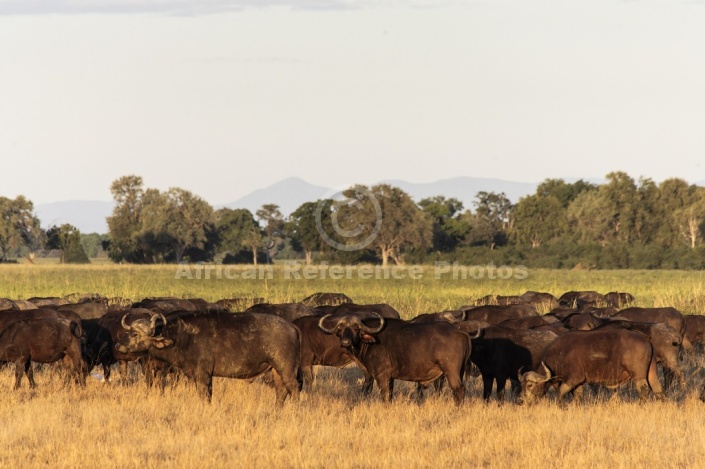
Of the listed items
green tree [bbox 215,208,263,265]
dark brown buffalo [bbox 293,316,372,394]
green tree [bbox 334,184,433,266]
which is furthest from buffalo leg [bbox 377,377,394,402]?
green tree [bbox 215,208,263,265]

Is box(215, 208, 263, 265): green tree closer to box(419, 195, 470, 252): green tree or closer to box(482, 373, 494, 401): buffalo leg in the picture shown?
box(419, 195, 470, 252): green tree

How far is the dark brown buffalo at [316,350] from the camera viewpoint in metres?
15.0

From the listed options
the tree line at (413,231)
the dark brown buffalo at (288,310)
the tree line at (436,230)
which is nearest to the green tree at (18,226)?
the tree line at (413,231)

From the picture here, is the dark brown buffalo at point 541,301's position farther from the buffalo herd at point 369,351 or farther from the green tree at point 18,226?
the green tree at point 18,226

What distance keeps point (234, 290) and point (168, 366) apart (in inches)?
1168

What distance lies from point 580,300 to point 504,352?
16997 millimetres

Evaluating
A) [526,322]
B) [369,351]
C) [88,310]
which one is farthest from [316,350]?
[88,310]

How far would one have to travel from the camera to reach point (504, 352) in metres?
14.1

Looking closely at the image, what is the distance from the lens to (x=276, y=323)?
1305 cm

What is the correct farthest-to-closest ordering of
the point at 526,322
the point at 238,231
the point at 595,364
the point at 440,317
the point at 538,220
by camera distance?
the point at 238,231
the point at 538,220
the point at 440,317
the point at 526,322
the point at 595,364

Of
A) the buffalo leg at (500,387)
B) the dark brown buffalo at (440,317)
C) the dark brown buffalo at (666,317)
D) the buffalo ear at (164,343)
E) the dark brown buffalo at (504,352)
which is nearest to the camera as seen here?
the buffalo ear at (164,343)

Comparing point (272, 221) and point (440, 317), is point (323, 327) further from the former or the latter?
point (272, 221)

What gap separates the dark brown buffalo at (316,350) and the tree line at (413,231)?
2817 inches

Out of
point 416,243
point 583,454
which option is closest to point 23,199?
point 416,243
